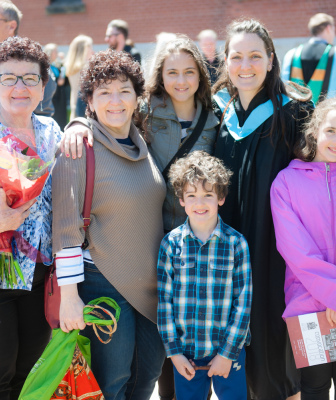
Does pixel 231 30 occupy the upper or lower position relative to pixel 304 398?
upper

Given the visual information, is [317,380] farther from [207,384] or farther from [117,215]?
[117,215]

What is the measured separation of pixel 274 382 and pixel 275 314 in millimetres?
421

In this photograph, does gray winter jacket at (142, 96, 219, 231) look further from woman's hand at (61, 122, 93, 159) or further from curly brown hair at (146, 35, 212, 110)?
woman's hand at (61, 122, 93, 159)

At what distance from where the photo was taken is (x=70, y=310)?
8.05 ft

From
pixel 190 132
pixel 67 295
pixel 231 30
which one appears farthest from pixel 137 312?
pixel 231 30

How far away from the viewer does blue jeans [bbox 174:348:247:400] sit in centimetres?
265

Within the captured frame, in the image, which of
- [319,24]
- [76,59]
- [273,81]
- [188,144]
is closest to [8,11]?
[188,144]

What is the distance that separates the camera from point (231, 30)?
10.1 feet

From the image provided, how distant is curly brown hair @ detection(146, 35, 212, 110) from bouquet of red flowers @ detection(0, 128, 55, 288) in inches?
35.7

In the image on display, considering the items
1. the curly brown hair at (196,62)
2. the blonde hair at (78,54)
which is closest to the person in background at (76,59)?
the blonde hair at (78,54)

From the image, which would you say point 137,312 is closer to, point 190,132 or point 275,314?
point 275,314

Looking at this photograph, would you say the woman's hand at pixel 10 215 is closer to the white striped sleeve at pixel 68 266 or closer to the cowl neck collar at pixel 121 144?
the white striped sleeve at pixel 68 266

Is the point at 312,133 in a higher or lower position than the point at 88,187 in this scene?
higher

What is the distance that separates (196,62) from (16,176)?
139 cm
